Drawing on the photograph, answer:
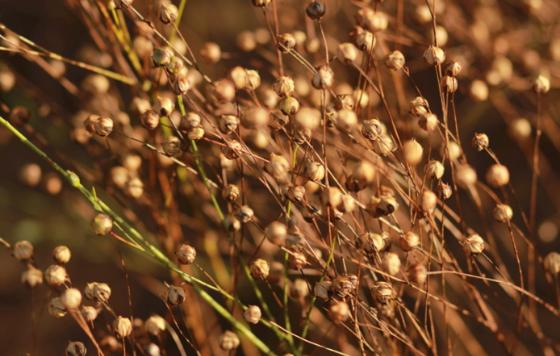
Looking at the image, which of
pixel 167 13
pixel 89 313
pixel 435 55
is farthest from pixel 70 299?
pixel 435 55

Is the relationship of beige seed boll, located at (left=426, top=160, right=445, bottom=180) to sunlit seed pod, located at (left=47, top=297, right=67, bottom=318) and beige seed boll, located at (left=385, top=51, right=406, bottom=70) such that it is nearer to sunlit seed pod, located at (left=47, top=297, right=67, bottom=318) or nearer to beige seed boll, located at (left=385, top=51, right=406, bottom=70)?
beige seed boll, located at (left=385, top=51, right=406, bottom=70)

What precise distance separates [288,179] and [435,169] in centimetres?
15

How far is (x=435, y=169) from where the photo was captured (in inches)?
26.2

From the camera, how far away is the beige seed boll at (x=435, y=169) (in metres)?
0.66

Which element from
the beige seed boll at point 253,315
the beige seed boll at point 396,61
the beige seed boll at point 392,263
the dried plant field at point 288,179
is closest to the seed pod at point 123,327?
the dried plant field at point 288,179

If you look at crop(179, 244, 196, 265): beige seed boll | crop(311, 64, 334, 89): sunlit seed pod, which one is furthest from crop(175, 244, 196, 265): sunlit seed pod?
crop(311, 64, 334, 89): sunlit seed pod

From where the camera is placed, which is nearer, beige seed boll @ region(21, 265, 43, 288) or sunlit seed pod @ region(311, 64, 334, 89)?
sunlit seed pod @ region(311, 64, 334, 89)

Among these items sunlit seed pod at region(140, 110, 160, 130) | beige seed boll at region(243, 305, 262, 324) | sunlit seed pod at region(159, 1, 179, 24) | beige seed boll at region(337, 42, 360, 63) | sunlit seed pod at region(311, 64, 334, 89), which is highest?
sunlit seed pod at region(159, 1, 179, 24)

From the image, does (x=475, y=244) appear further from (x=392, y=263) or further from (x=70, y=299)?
(x=70, y=299)

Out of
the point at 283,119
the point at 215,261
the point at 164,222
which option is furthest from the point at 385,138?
the point at 215,261

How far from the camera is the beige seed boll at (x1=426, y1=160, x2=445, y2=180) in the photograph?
0.66 metres

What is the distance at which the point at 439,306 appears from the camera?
117 cm

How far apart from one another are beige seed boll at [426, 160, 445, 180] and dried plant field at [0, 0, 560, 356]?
1cm

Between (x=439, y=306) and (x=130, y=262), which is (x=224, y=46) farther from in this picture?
(x=439, y=306)
